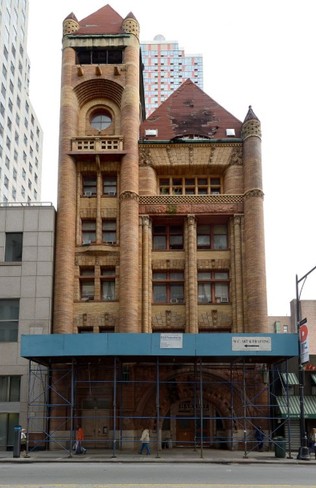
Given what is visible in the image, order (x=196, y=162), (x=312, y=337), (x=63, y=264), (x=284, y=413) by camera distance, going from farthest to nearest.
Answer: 1. (x=312, y=337)
2. (x=196, y=162)
3. (x=63, y=264)
4. (x=284, y=413)

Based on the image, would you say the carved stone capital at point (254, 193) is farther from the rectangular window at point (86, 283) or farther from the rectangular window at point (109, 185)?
the rectangular window at point (86, 283)

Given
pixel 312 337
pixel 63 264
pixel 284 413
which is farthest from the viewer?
pixel 312 337

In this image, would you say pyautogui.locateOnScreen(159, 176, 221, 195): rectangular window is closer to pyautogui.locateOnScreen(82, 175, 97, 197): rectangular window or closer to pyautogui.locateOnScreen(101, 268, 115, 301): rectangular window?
pyautogui.locateOnScreen(82, 175, 97, 197): rectangular window

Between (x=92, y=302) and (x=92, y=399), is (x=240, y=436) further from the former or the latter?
(x=92, y=302)

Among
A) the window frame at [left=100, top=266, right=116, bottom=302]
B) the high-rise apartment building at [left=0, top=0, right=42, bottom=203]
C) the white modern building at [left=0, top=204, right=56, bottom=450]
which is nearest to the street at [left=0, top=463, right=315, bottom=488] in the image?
the white modern building at [left=0, top=204, right=56, bottom=450]

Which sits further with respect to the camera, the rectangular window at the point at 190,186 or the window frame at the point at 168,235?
the rectangular window at the point at 190,186

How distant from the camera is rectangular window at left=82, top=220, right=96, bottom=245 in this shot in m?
39.5

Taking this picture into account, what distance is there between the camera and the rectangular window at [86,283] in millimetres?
38344

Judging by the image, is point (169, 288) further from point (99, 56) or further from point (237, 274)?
point (99, 56)

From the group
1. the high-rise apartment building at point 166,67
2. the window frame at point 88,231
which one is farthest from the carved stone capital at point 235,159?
the high-rise apartment building at point 166,67

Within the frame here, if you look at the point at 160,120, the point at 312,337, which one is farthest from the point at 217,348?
the point at 312,337

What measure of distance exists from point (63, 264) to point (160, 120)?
39.4 feet

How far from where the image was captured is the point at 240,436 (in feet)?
115

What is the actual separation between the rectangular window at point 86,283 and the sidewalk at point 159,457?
8.99m
